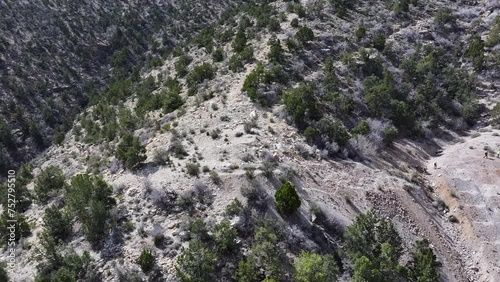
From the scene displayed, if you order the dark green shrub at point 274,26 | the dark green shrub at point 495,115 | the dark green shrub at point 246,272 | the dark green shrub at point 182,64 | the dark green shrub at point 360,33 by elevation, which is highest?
the dark green shrub at point 274,26

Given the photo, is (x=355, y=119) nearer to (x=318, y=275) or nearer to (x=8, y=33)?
(x=318, y=275)

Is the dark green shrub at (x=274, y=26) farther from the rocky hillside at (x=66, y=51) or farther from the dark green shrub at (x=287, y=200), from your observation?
the dark green shrub at (x=287, y=200)

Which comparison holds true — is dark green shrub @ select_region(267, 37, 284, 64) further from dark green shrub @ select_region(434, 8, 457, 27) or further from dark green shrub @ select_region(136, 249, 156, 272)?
dark green shrub @ select_region(136, 249, 156, 272)

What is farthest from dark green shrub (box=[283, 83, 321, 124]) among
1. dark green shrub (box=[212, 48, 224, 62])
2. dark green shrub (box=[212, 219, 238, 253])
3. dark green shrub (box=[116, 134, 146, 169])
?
dark green shrub (box=[212, 219, 238, 253])

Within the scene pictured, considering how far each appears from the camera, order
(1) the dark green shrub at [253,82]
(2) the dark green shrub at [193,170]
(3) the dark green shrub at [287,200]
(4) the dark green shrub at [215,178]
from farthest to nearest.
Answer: (1) the dark green shrub at [253,82]
(2) the dark green shrub at [193,170]
(4) the dark green shrub at [215,178]
(3) the dark green shrub at [287,200]

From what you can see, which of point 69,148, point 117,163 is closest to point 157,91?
point 69,148

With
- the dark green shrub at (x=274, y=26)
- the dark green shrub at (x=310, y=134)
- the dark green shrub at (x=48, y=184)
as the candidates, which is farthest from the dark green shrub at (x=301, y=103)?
the dark green shrub at (x=48, y=184)

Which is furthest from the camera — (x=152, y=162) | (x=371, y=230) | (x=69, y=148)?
(x=69, y=148)
